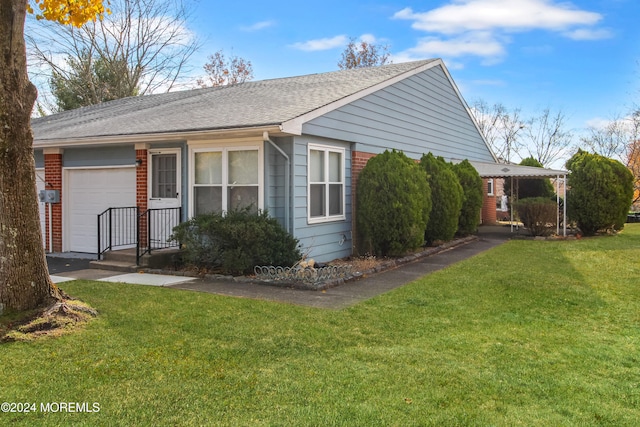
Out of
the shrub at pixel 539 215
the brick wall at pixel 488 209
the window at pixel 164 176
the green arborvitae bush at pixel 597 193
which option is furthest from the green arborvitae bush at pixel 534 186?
the window at pixel 164 176

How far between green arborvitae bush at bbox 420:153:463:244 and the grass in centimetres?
543

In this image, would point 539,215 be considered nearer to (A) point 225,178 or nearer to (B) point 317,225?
(B) point 317,225

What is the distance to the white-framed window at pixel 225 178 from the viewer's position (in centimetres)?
953

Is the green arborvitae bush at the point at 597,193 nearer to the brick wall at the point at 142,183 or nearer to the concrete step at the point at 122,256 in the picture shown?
the brick wall at the point at 142,183

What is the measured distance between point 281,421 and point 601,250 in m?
10.9

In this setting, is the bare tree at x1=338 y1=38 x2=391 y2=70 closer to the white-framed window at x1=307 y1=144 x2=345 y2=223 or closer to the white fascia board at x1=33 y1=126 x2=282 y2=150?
the white-framed window at x1=307 y1=144 x2=345 y2=223

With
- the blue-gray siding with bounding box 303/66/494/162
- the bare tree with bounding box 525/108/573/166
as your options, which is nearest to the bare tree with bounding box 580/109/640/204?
the bare tree with bounding box 525/108/573/166

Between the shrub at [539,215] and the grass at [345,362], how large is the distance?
8153 millimetres

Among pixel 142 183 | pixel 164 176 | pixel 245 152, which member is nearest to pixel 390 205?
pixel 245 152

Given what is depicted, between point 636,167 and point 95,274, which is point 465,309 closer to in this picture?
point 95,274

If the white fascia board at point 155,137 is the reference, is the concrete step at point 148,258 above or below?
below

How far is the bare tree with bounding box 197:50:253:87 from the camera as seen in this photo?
3438 centimetres

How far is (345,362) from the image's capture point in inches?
174

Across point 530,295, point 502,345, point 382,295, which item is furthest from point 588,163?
point 502,345
